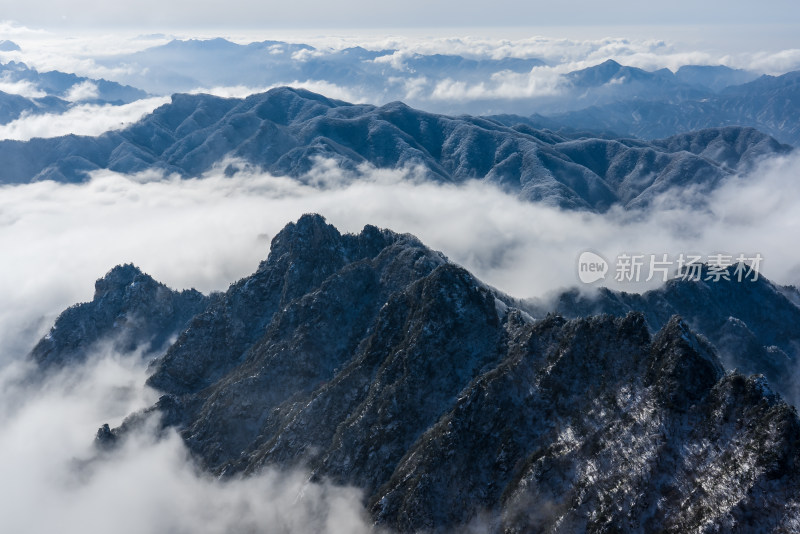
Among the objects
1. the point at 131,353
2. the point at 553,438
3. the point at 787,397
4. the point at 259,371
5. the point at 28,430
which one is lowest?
the point at 787,397

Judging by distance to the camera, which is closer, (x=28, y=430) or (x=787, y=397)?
(x=28, y=430)

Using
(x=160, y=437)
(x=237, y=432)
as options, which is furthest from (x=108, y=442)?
(x=237, y=432)

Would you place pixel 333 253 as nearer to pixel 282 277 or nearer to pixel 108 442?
Result: pixel 282 277

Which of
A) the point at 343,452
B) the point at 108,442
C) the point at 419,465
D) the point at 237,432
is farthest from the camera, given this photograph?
the point at 108,442

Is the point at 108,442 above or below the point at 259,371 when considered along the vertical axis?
below

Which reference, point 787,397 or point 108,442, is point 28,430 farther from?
point 787,397

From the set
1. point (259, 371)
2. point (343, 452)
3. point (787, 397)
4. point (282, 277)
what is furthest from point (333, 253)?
point (787, 397)

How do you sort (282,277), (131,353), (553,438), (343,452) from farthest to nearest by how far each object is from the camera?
(131,353) → (282,277) → (343,452) → (553,438)
